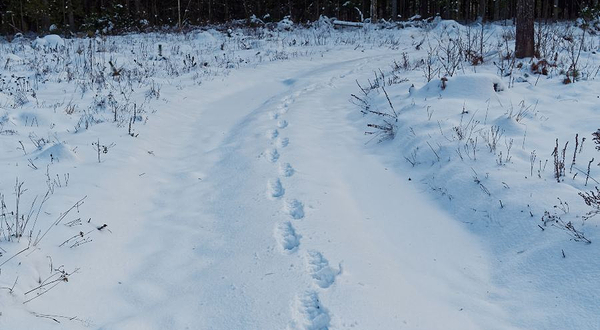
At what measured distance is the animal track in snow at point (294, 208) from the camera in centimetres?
376

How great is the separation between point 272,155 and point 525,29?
6.29m

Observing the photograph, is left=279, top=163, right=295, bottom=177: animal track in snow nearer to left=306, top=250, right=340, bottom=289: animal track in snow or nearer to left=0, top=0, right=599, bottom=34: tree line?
left=306, top=250, right=340, bottom=289: animal track in snow

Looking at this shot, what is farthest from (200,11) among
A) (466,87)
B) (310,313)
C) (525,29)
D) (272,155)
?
(310,313)

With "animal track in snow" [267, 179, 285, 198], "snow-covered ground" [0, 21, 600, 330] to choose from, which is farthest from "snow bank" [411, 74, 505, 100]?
"animal track in snow" [267, 179, 285, 198]

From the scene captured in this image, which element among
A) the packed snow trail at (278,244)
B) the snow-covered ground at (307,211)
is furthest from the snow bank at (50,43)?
the packed snow trail at (278,244)

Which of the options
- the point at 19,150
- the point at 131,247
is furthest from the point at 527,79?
the point at 19,150

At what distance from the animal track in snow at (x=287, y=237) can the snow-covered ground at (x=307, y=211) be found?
0.05 feet

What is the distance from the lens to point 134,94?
8289 mm

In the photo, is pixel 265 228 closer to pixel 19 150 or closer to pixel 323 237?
pixel 323 237

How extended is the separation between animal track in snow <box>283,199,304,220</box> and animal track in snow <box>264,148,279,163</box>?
1.08 m

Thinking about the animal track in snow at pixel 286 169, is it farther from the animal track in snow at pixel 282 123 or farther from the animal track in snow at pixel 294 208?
the animal track in snow at pixel 282 123

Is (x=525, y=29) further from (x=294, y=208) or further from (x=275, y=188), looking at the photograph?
(x=294, y=208)

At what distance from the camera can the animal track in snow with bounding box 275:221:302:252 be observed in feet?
10.8

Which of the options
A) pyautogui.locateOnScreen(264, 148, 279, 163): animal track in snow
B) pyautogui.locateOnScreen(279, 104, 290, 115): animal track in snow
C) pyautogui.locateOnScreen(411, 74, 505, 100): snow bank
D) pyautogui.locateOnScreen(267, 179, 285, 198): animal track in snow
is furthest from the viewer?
pyautogui.locateOnScreen(279, 104, 290, 115): animal track in snow
